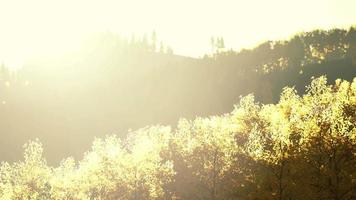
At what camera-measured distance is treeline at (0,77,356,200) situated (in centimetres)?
6756

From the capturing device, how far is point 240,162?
96.1 metres

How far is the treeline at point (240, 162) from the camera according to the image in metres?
67.6

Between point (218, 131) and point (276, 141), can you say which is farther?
point (218, 131)

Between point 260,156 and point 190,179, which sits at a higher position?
point 190,179

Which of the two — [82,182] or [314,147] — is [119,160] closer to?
[82,182]

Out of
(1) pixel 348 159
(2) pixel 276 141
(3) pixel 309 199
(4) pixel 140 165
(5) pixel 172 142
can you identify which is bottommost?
(3) pixel 309 199

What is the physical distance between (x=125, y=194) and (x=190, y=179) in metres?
13.7

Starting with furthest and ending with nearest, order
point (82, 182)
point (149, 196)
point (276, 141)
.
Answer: point (82, 182) < point (149, 196) < point (276, 141)

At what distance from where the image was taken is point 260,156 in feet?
250

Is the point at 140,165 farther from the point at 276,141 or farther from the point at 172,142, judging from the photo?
the point at 276,141

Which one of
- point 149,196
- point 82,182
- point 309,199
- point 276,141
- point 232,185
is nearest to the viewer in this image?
point 309,199

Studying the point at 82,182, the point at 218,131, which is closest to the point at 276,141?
the point at 218,131

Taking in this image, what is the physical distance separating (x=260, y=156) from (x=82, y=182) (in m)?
57.4

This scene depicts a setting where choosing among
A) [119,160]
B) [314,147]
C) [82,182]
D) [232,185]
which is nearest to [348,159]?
[314,147]
